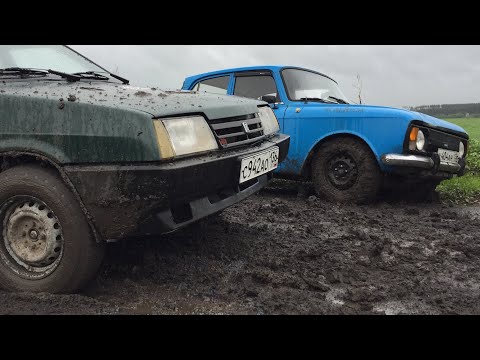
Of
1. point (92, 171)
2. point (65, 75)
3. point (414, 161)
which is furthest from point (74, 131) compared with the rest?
point (414, 161)

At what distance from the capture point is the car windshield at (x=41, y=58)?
296cm

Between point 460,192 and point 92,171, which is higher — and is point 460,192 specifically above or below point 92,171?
below

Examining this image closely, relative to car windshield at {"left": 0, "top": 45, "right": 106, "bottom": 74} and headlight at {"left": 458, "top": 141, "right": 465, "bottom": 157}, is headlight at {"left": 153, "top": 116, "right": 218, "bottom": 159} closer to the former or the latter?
car windshield at {"left": 0, "top": 45, "right": 106, "bottom": 74}

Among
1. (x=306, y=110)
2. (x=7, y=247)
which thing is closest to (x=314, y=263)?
(x=7, y=247)

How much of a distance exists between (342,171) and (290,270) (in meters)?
2.31

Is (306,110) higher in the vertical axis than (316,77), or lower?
lower

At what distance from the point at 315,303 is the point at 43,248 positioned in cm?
155

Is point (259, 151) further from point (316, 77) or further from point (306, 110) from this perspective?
point (316, 77)

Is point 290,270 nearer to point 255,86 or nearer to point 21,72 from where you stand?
point 21,72

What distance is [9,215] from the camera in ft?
7.83

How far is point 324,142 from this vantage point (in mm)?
4961

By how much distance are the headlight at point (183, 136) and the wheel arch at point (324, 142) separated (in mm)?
2707

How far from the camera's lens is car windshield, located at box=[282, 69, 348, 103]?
5.27 metres

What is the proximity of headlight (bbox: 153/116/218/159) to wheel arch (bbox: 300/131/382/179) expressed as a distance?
A: 2707mm
